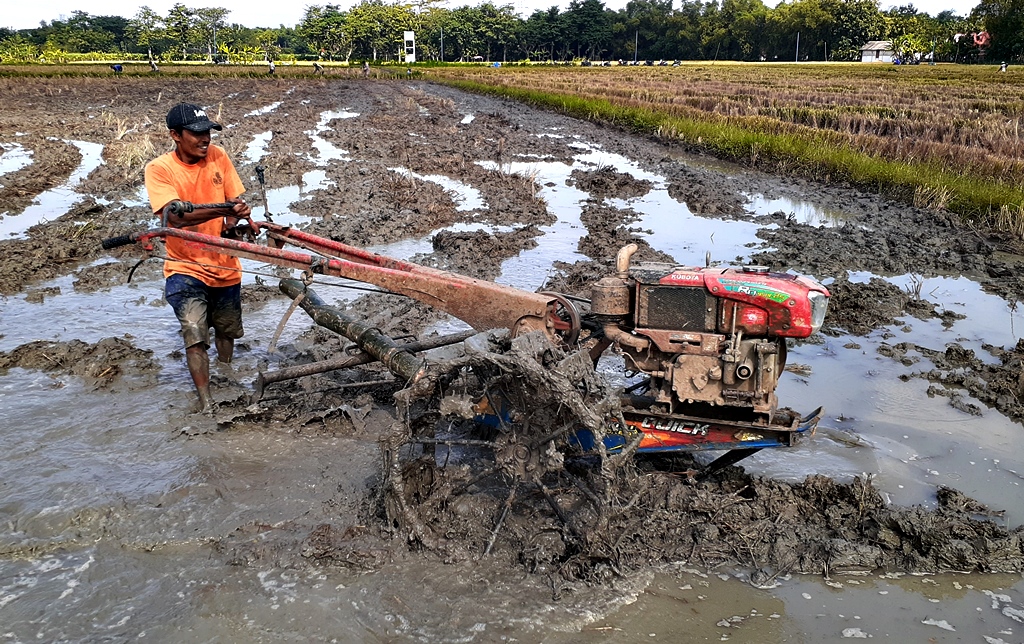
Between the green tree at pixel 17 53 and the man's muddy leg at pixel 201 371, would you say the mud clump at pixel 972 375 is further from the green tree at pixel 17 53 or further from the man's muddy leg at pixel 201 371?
the green tree at pixel 17 53

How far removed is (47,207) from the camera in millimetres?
10258

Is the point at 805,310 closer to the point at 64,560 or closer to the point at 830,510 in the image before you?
the point at 830,510

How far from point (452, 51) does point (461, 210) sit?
95696 mm

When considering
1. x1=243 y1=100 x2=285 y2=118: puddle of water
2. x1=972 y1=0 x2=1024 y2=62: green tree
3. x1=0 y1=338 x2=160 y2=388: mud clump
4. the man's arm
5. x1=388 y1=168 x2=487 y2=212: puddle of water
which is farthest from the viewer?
x1=972 y1=0 x2=1024 y2=62: green tree

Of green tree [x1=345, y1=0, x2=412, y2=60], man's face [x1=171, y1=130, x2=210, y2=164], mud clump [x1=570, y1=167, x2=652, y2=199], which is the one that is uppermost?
green tree [x1=345, y1=0, x2=412, y2=60]

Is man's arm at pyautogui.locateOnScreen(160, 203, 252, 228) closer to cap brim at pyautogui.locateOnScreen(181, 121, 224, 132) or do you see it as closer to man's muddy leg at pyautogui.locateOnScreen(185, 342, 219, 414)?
cap brim at pyautogui.locateOnScreen(181, 121, 224, 132)

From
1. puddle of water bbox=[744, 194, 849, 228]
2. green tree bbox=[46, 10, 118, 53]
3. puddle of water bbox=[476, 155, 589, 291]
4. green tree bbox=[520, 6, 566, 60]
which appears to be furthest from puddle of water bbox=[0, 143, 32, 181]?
green tree bbox=[520, 6, 566, 60]

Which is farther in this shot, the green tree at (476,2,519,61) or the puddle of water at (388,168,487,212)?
the green tree at (476,2,519,61)

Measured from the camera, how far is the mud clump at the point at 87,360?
5172mm

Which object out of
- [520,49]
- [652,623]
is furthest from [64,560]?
[520,49]

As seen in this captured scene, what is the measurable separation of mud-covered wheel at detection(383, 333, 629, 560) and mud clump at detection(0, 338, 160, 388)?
281 cm

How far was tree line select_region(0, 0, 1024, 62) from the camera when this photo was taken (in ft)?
246

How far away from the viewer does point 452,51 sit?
324 feet

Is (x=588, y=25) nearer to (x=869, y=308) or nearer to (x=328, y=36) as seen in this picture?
(x=328, y=36)
